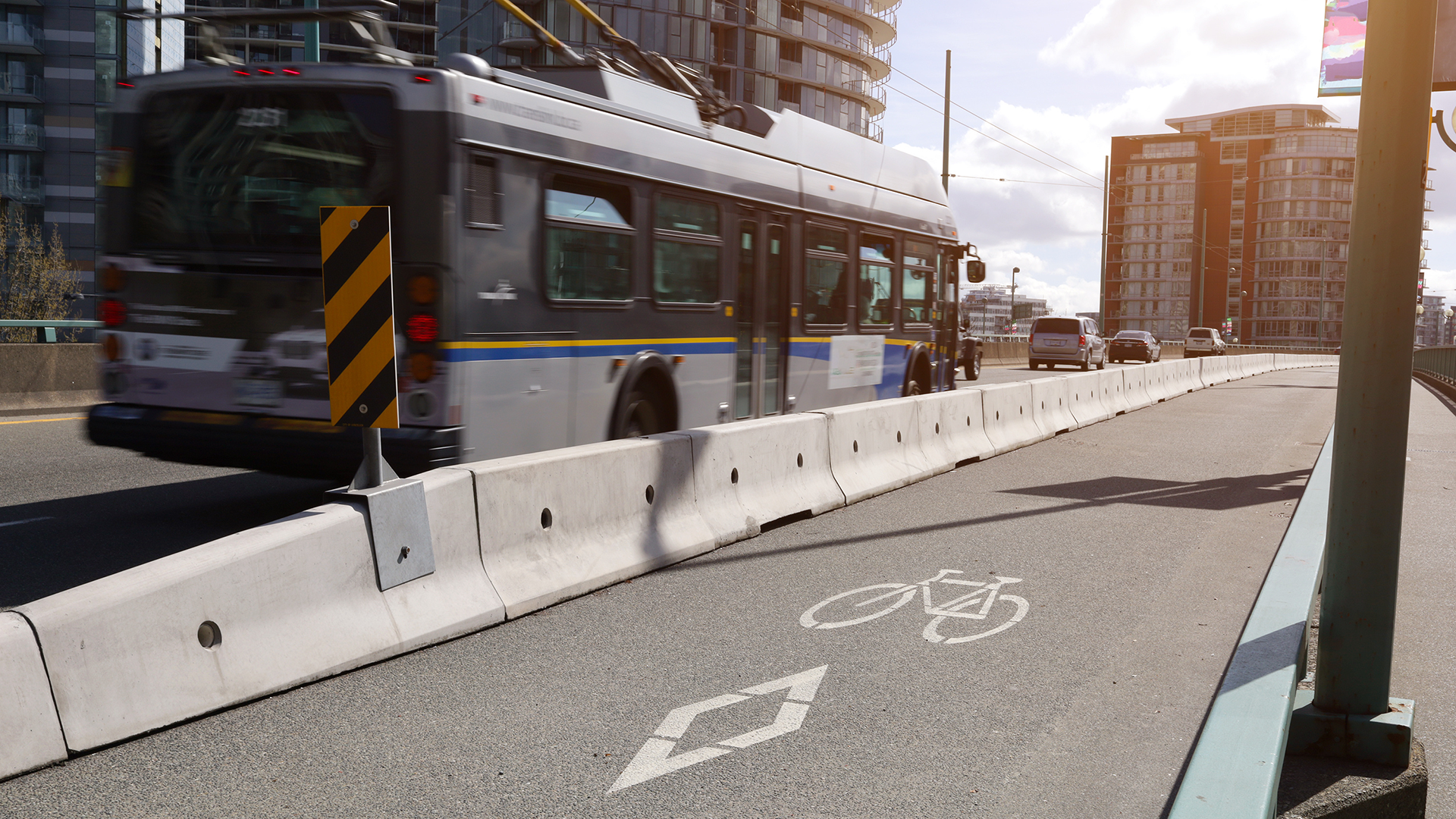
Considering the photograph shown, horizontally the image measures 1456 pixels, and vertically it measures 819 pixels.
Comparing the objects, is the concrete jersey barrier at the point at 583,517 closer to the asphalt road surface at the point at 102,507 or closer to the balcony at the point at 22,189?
the asphalt road surface at the point at 102,507

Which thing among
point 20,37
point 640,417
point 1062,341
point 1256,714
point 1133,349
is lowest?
point 1256,714

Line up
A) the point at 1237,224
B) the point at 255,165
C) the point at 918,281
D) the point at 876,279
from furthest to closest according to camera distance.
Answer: the point at 1237,224 → the point at 918,281 → the point at 876,279 → the point at 255,165

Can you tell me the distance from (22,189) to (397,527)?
244ft

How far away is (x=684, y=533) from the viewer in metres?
7.05

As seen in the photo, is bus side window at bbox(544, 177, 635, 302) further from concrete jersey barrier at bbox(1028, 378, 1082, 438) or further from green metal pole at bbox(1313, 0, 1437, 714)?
concrete jersey barrier at bbox(1028, 378, 1082, 438)

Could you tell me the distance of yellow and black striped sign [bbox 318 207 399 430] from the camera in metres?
5.07

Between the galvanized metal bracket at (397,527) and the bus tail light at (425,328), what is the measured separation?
2.17 meters

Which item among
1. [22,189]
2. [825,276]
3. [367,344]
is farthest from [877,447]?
[22,189]

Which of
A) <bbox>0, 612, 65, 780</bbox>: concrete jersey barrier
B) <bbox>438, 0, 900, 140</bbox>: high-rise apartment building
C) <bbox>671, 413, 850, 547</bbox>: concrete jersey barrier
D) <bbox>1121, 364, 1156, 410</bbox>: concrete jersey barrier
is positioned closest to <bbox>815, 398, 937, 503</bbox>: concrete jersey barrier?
<bbox>671, 413, 850, 547</bbox>: concrete jersey barrier

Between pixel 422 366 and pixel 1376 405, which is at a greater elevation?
pixel 1376 405

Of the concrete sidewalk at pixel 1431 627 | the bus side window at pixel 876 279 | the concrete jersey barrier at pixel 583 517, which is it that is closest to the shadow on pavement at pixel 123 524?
the concrete jersey barrier at pixel 583 517

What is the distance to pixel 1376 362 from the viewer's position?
3484mm

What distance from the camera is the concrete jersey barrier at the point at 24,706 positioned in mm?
Result: 3354

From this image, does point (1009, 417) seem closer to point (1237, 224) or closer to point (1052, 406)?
point (1052, 406)
